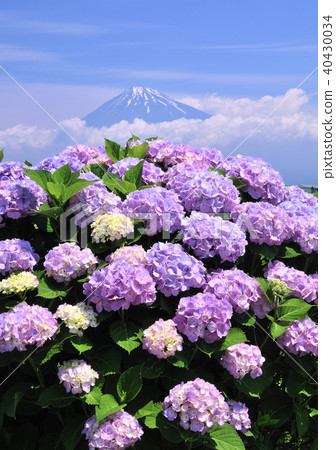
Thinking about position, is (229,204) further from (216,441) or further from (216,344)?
(216,441)

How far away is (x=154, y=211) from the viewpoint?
3.68 metres

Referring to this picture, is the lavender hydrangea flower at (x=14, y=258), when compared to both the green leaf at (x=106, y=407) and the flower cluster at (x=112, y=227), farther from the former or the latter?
the green leaf at (x=106, y=407)

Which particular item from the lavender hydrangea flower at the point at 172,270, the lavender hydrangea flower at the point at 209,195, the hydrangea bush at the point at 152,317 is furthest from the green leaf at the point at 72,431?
the lavender hydrangea flower at the point at 209,195

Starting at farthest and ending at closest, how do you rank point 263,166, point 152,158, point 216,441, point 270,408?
1. point 152,158
2. point 263,166
3. point 270,408
4. point 216,441

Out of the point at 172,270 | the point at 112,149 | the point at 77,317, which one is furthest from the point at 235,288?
the point at 112,149

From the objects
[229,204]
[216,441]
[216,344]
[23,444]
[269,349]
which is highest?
[229,204]

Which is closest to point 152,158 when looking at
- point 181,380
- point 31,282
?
point 31,282

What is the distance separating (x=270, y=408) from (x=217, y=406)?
963 millimetres

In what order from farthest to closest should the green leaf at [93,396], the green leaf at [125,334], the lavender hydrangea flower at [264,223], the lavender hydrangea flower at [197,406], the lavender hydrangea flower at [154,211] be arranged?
the lavender hydrangea flower at [264,223]
the lavender hydrangea flower at [154,211]
the green leaf at [125,334]
the green leaf at [93,396]
the lavender hydrangea flower at [197,406]

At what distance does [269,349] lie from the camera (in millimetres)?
3670

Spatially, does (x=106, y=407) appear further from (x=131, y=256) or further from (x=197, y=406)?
(x=131, y=256)

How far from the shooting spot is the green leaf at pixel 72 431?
10.0ft

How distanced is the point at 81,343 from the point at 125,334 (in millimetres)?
279

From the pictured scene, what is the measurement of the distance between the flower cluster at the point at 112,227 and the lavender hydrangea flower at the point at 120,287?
335 mm
